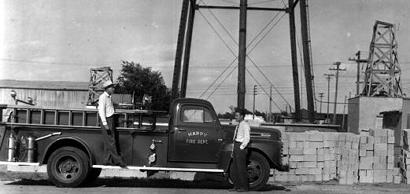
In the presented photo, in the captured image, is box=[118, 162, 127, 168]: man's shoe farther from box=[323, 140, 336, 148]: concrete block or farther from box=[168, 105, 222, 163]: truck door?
box=[323, 140, 336, 148]: concrete block

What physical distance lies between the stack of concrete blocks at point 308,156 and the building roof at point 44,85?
191 ft

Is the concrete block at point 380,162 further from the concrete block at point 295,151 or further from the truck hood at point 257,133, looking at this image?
the truck hood at point 257,133

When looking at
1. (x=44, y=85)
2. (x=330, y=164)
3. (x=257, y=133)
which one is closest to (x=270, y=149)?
(x=257, y=133)

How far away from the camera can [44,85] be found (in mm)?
73375

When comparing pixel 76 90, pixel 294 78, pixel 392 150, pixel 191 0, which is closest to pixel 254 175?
pixel 392 150

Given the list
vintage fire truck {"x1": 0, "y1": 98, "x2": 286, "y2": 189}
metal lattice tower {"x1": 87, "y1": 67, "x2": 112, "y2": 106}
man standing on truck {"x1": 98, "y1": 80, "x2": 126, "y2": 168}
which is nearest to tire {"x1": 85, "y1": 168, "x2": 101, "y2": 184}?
vintage fire truck {"x1": 0, "y1": 98, "x2": 286, "y2": 189}

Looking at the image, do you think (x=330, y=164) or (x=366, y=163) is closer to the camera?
(x=366, y=163)

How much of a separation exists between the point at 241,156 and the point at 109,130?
2.82 meters

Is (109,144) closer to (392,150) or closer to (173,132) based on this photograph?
(173,132)

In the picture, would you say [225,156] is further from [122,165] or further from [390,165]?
[390,165]

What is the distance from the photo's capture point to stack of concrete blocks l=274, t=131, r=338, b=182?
15512 mm

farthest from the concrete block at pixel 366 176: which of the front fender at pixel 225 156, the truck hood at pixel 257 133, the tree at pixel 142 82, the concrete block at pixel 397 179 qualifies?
the tree at pixel 142 82

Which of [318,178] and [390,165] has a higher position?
[390,165]

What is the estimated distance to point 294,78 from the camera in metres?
34.2
